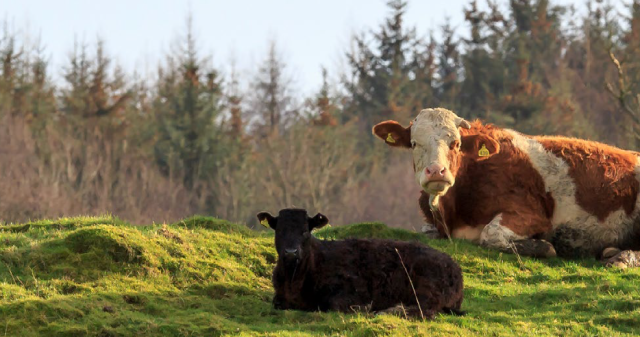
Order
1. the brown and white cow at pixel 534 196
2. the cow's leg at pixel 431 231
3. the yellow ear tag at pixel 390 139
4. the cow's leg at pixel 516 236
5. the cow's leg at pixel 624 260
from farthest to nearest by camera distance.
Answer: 1. the cow's leg at pixel 431 231
2. the yellow ear tag at pixel 390 139
3. the brown and white cow at pixel 534 196
4. the cow's leg at pixel 516 236
5. the cow's leg at pixel 624 260

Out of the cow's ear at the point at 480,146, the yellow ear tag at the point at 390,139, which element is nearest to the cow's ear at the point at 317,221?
the yellow ear tag at the point at 390,139

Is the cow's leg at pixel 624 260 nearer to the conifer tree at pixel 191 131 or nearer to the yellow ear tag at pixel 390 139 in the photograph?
the yellow ear tag at pixel 390 139

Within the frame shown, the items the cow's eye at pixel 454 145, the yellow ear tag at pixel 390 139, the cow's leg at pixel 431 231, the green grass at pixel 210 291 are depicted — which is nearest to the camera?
the green grass at pixel 210 291

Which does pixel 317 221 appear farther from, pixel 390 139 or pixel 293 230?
pixel 390 139

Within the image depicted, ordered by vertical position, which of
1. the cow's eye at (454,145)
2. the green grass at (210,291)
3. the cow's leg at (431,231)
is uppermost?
the cow's eye at (454,145)

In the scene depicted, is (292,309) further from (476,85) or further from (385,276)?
(476,85)

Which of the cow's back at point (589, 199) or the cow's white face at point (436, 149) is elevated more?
the cow's white face at point (436, 149)

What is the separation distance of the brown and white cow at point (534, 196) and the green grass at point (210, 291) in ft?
3.10

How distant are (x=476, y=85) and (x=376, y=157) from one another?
1112cm

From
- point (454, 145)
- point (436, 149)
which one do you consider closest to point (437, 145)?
point (436, 149)

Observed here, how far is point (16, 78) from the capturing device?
54438mm

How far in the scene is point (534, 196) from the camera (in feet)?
52.0

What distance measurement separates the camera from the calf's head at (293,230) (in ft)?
33.9

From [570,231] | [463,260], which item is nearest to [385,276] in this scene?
[463,260]
